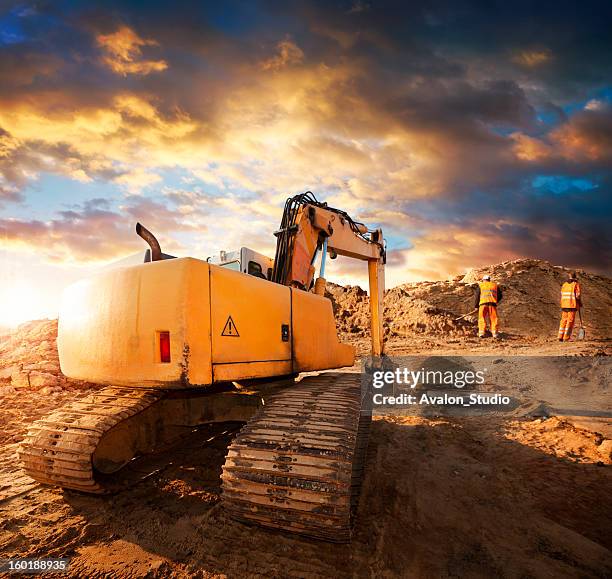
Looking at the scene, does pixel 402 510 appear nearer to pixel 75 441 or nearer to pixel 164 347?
pixel 164 347

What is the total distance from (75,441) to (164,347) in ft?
3.58

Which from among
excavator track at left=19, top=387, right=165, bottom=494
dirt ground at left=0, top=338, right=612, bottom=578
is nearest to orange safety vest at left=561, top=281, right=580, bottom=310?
dirt ground at left=0, top=338, right=612, bottom=578

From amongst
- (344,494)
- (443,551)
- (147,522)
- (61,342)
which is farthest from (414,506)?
(61,342)

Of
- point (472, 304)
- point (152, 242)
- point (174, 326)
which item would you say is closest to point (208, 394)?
point (174, 326)

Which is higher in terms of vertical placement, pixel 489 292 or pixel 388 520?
pixel 489 292

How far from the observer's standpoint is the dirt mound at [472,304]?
53.1ft

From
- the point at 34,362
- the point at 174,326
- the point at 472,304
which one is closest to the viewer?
the point at 174,326

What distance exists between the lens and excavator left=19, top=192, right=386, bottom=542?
2.30 metres

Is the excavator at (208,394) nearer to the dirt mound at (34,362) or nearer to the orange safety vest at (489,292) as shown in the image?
the dirt mound at (34,362)

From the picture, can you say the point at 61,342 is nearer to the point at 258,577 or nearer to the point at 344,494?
the point at 258,577

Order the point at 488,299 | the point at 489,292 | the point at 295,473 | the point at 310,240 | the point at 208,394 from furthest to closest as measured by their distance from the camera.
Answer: the point at 488,299 → the point at 489,292 → the point at 310,240 → the point at 208,394 → the point at 295,473

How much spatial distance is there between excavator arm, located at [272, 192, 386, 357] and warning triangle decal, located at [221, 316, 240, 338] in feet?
5.19

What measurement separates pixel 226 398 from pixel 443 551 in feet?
7.15

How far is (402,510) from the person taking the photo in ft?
9.32
